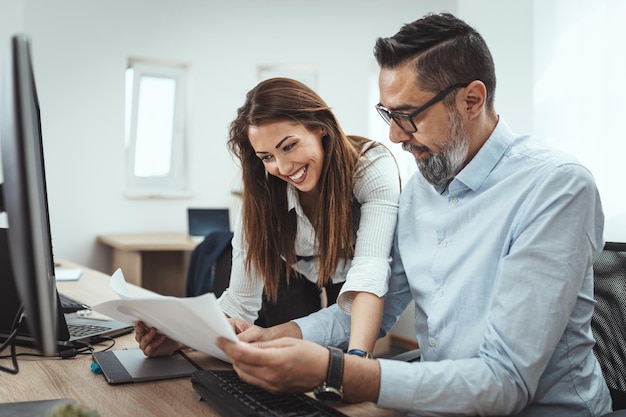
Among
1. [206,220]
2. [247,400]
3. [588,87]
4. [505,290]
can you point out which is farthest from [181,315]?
[206,220]

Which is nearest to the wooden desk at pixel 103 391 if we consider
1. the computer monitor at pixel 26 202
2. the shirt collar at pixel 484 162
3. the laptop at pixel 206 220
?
the computer monitor at pixel 26 202

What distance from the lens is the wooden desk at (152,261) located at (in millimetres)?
4141

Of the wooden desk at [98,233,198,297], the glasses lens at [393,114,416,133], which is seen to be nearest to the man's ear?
the glasses lens at [393,114,416,133]

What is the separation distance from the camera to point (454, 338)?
1146 mm

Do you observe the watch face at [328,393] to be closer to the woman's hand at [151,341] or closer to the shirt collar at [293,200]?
the woman's hand at [151,341]

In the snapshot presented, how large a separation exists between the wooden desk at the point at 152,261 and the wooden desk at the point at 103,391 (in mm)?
2948

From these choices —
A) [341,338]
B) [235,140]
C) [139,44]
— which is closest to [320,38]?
[139,44]

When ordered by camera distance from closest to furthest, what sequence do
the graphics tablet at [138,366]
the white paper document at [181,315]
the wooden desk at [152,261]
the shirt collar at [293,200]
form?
the white paper document at [181,315]
the graphics tablet at [138,366]
the shirt collar at [293,200]
the wooden desk at [152,261]

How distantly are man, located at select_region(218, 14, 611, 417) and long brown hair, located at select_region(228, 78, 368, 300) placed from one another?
21cm

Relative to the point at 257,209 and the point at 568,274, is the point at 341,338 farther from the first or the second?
the point at 568,274

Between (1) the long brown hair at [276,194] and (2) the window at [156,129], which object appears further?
(2) the window at [156,129]

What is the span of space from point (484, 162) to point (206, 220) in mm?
3491

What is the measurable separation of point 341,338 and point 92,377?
0.53m

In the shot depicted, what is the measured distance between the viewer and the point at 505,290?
0.98 metres
